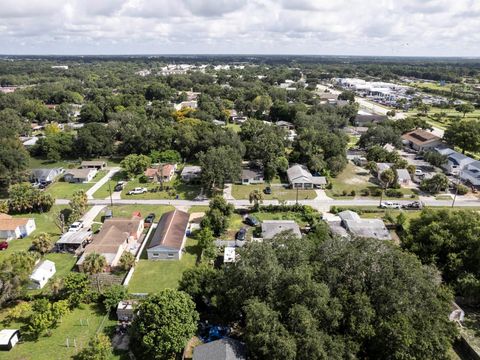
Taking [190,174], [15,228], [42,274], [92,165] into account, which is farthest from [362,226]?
[92,165]

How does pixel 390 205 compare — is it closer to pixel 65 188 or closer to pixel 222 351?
pixel 222 351

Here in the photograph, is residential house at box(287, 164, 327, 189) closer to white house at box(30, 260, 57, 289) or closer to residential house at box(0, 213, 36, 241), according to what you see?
white house at box(30, 260, 57, 289)

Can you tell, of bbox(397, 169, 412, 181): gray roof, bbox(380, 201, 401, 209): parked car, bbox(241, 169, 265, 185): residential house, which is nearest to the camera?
bbox(380, 201, 401, 209): parked car

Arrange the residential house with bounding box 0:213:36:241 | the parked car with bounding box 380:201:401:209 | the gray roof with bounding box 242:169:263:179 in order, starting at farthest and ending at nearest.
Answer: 1. the gray roof with bounding box 242:169:263:179
2. the parked car with bounding box 380:201:401:209
3. the residential house with bounding box 0:213:36:241

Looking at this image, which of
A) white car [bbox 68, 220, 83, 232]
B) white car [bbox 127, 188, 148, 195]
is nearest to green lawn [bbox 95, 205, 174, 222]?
white car [bbox 68, 220, 83, 232]

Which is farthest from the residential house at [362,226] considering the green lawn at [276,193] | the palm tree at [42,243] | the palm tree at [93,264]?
the palm tree at [42,243]

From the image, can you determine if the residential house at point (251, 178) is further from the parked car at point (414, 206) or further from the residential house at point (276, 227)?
the parked car at point (414, 206)
